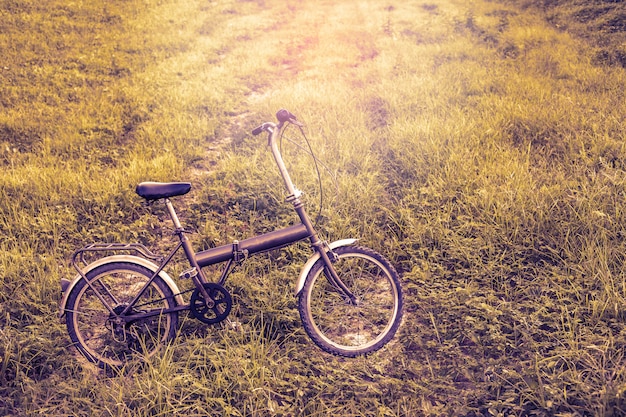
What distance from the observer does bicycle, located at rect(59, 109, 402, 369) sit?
3.62m

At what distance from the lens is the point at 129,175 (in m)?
6.29

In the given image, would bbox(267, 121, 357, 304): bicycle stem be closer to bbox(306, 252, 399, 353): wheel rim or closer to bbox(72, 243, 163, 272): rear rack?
bbox(306, 252, 399, 353): wheel rim

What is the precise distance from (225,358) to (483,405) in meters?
1.97

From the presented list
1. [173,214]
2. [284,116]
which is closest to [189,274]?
[173,214]

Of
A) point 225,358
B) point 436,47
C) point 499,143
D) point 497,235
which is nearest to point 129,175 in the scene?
point 225,358

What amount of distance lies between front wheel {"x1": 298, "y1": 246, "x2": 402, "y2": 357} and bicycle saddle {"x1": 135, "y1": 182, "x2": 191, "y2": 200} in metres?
1.27

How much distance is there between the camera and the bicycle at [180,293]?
11.9ft

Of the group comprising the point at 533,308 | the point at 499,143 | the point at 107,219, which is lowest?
the point at 533,308

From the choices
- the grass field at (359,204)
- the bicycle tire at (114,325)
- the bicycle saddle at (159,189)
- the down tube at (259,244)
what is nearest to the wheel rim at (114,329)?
the bicycle tire at (114,325)

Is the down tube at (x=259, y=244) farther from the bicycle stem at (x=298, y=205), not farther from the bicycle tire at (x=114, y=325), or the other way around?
the bicycle tire at (x=114, y=325)

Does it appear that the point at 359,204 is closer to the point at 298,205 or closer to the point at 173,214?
the point at 298,205

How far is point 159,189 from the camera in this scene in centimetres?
353

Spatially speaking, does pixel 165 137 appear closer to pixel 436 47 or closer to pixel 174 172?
pixel 174 172

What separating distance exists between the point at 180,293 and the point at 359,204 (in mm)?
2584
